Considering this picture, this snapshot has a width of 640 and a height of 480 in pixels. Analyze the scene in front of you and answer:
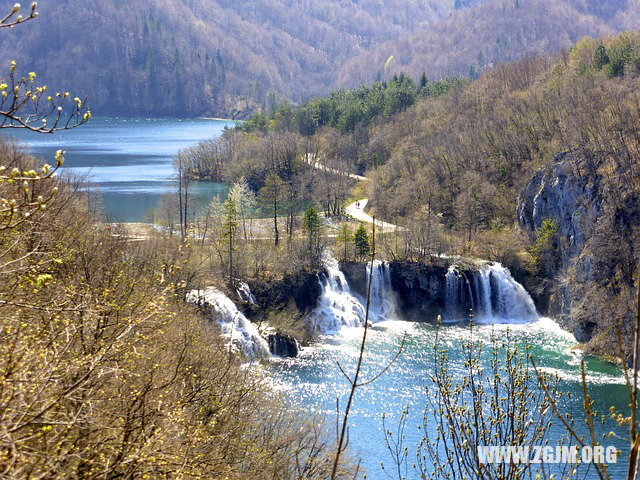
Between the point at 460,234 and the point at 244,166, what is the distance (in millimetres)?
35576

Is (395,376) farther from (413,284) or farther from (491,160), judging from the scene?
(491,160)

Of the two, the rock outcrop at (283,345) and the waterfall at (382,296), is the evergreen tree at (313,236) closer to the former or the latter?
the waterfall at (382,296)

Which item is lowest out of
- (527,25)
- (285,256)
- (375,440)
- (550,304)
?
(375,440)

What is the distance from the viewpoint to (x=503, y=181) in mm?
57375

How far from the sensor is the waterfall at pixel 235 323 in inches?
1345

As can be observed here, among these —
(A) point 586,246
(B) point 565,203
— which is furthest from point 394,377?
(B) point 565,203

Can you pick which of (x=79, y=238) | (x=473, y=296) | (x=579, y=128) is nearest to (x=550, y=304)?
(x=473, y=296)

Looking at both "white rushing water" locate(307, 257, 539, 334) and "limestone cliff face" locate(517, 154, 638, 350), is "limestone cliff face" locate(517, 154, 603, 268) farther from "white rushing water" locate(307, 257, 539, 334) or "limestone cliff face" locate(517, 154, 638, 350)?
"white rushing water" locate(307, 257, 539, 334)

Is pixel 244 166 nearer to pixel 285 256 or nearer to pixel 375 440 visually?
pixel 285 256

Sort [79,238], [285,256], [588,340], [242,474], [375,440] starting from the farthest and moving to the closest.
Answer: [285,256] → [588,340] → [375,440] → [79,238] → [242,474]

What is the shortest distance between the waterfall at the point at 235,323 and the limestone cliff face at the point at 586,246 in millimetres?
17479

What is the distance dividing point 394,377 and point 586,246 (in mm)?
16743

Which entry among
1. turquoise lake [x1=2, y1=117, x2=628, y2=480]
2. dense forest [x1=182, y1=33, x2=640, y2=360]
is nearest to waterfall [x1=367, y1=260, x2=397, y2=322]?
turquoise lake [x1=2, y1=117, x2=628, y2=480]

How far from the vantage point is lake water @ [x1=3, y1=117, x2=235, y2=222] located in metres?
68.5
